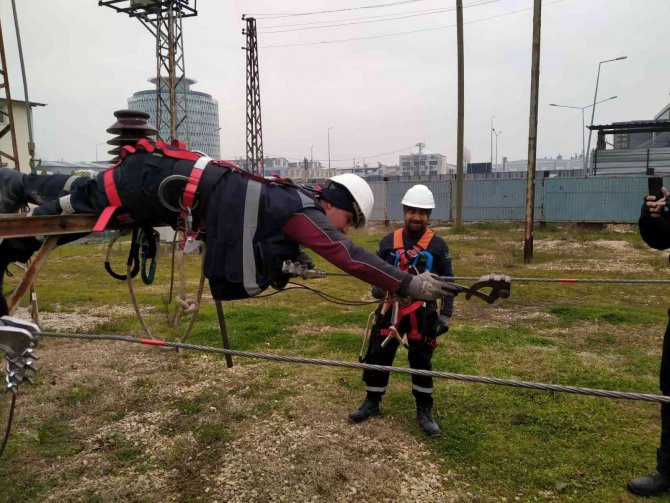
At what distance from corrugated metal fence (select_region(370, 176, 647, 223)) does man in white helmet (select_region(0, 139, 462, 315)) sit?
22419mm

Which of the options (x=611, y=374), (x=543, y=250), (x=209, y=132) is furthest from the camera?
(x=209, y=132)

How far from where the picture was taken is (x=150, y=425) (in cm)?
488

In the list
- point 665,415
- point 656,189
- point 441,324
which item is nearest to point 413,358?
point 441,324

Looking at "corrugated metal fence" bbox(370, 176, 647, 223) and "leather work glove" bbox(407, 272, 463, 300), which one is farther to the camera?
"corrugated metal fence" bbox(370, 176, 647, 223)

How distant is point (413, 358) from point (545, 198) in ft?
73.5

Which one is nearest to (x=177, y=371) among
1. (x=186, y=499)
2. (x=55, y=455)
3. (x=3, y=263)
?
(x=55, y=455)

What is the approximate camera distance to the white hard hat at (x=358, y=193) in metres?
3.42

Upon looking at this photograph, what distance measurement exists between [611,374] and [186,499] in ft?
15.9

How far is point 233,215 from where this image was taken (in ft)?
9.79

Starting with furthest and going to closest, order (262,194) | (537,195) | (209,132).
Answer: (209,132)
(537,195)
(262,194)

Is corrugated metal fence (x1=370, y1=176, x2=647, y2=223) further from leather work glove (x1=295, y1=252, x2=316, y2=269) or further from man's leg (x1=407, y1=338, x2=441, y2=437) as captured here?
leather work glove (x1=295, y1=252, x2=316, y2=269)

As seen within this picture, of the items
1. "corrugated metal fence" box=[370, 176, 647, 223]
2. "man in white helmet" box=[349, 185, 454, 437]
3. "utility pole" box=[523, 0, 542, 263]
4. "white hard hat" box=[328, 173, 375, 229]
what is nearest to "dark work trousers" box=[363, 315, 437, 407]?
"man in white helmet" box=[349, 185, 454, 437]

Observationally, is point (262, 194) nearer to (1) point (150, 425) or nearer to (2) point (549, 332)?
(1) point (150, 425)

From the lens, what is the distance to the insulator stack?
13.1 ft
